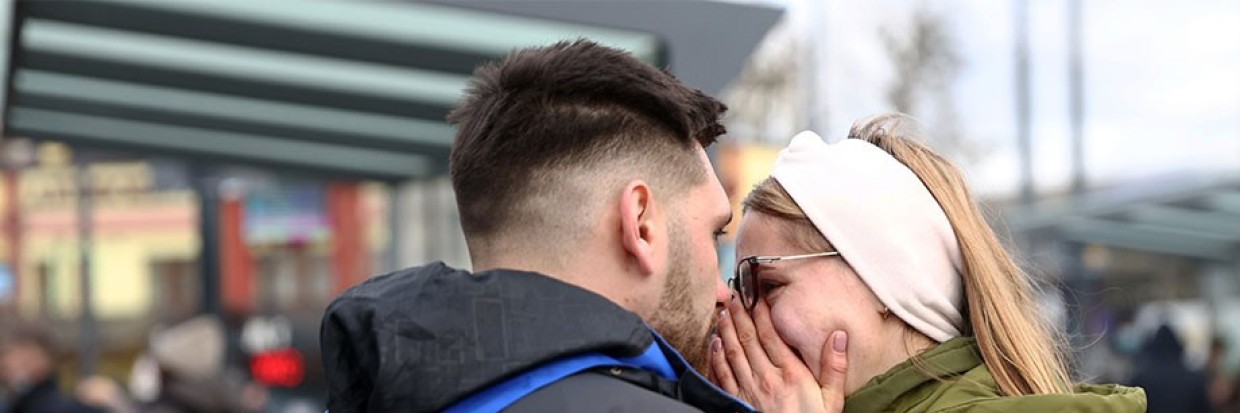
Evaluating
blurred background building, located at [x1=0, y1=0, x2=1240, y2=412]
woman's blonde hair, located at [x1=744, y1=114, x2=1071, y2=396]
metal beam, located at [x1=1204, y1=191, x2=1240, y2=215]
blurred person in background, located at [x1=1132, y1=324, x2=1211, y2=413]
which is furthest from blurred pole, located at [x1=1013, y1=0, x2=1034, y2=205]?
woman's blonde hair, located at [x1=744, y1=114, x2=1071, y2=396]

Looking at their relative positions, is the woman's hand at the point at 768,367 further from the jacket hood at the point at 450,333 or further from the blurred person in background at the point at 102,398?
the blurred person in background at the point at 102,398

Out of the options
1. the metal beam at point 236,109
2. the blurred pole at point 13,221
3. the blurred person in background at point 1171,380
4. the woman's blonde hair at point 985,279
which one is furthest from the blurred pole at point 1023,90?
the blurred pole at point 13,221

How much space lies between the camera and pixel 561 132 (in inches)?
83.6

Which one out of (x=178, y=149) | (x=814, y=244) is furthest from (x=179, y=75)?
(x=814, y=244)

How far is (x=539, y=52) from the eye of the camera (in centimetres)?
221

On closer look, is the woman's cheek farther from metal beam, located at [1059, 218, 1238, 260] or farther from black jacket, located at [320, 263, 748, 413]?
metal beam, located at [1059, 218, 1238, 260]

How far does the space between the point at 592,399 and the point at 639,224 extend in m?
0.27

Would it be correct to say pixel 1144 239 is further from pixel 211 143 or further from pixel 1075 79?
pixel 211 143

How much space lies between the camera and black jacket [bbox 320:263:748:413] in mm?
1939

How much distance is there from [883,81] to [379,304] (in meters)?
22.1

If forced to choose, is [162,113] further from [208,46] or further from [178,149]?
[208,46]

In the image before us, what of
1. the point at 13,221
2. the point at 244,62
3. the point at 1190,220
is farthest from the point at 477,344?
the point at 13,221

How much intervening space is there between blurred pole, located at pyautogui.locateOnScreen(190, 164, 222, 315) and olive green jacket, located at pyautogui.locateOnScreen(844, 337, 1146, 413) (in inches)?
405

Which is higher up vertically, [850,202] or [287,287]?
[850,202]
